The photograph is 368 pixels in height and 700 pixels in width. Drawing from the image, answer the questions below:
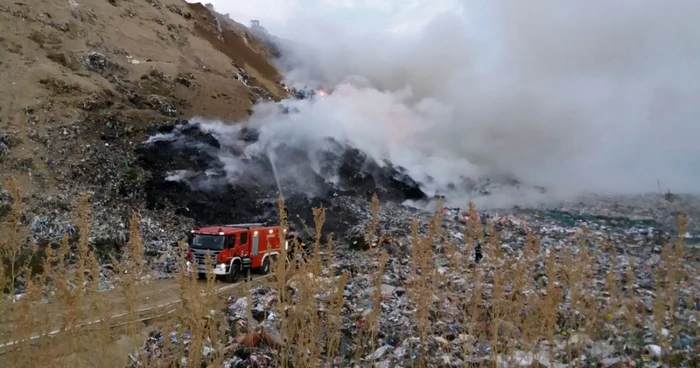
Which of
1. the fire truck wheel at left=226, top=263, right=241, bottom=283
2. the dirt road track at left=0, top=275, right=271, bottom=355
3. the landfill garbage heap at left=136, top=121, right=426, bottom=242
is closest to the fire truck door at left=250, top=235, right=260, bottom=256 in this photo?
the fire truck wheel at left=226, top=263, right=241, bottom=283

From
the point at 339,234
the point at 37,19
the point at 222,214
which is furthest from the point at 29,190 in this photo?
the point at 37,19

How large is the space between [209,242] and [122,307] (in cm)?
793

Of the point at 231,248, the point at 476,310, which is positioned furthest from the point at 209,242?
the point at 476,310

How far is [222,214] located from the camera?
16.8m

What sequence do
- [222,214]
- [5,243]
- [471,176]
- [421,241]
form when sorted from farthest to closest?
1. [471,176]
2. [222,214]
3. [421,241]
4. [5,243]

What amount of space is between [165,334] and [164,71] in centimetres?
2660

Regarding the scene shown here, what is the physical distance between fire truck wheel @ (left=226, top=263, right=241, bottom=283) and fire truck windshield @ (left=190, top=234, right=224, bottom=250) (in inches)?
22.2

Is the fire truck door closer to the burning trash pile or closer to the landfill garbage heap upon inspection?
the landfill garbage heap

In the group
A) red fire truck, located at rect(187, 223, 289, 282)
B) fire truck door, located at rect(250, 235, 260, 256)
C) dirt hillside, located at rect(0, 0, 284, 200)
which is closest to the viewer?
red fire truck, located at rect(187, 223, 289, 282)

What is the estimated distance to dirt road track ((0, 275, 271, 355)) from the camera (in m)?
2.75

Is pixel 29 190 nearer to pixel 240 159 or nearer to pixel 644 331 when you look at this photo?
pixel 240 159

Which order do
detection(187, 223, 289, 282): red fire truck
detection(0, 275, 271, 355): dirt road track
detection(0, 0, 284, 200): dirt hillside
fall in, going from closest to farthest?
1. detection(0, 275, 271, 355): dirt road track
2. detection(187, 223, 289, 282): red fire truck
3. detection(0, 0, 284, 200): dirt hillside

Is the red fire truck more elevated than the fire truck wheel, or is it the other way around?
the red fire truck

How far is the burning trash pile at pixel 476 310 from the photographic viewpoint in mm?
2935
